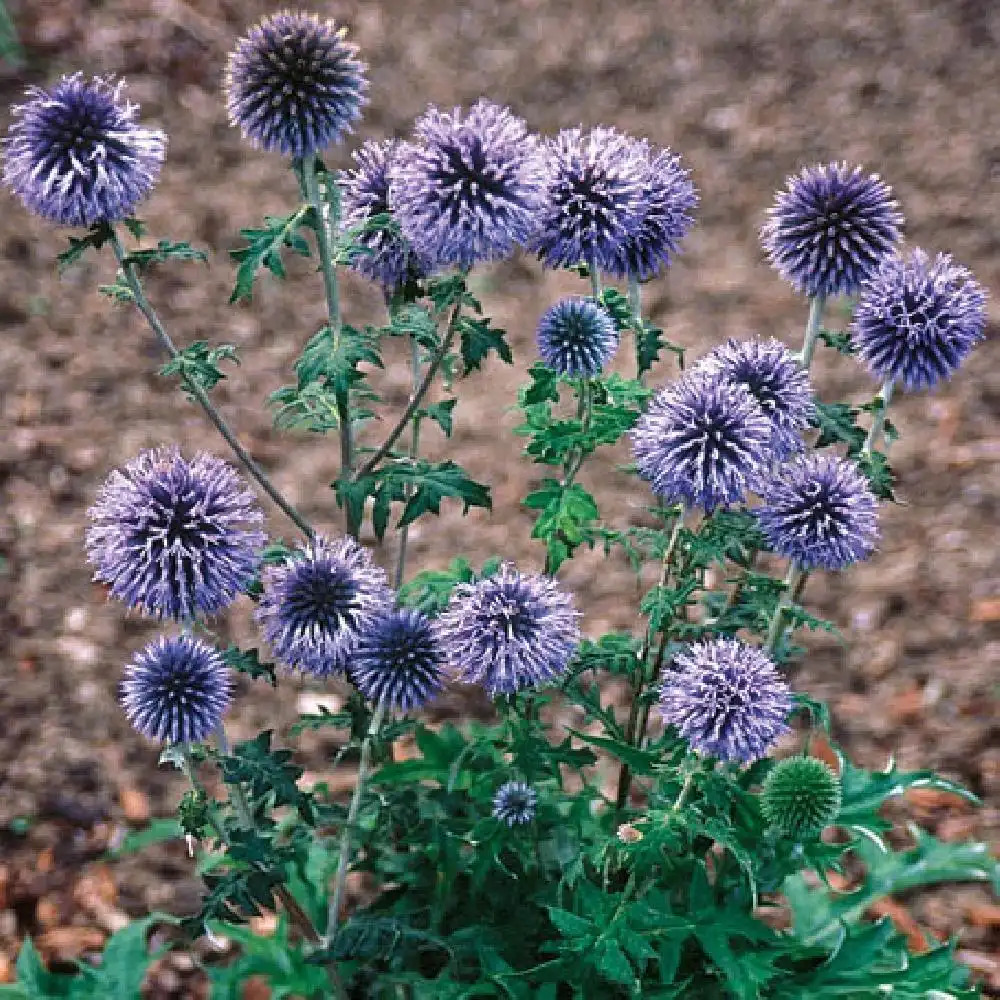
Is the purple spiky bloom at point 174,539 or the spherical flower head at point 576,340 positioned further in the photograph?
the spherical flower head at point 576,340

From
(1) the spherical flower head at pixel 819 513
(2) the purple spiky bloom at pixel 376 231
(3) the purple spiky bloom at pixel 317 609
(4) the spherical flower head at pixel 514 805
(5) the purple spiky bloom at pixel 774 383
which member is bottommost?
(4) the spherical flower head at pixel 514 805

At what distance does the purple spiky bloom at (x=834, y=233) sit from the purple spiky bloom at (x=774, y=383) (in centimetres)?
32

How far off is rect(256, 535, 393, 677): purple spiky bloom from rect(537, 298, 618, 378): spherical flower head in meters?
0.55

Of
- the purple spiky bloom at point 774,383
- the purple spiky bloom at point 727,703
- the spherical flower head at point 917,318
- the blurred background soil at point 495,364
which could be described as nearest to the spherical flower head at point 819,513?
the purple spiky bloom at point 774,383

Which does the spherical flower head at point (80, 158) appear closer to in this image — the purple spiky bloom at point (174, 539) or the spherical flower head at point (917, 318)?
the purple spiky bloom at point (174, 539)

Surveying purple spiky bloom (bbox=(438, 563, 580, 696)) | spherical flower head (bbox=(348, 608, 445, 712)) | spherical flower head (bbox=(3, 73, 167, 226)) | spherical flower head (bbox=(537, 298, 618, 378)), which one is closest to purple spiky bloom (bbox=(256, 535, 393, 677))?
spherical flower head (bbox=(348, 608, 445, 712))

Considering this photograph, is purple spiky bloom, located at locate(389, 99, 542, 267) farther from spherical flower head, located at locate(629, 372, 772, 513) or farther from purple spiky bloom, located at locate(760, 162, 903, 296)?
purple spiky bloom, located at locate(760, 162, 903, 296)

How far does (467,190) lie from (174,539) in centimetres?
80

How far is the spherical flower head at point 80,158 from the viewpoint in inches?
92.4

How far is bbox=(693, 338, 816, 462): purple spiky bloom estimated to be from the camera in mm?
2545

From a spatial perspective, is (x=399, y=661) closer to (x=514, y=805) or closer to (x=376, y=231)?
(x=514, y=805)

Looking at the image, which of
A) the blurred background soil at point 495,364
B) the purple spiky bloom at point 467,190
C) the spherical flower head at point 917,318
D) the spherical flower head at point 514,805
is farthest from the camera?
the blurred background soil at point 495,364

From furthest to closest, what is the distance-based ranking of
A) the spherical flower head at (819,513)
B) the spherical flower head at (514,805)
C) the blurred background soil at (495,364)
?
1. the blurred background soil at (495,364)
2. the spherical flower head at (514,805)
3. the spherical flower head at (819,513)

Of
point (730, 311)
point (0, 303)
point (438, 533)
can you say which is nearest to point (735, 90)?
point (730, 311)
